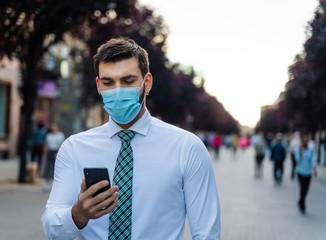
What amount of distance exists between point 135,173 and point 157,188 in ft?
0.40

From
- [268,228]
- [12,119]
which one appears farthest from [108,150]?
[12,119]

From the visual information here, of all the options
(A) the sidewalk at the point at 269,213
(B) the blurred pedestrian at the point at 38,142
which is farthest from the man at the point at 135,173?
(B) the blurred pedestrian at the point at 38,142

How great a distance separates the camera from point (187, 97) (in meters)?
45.2

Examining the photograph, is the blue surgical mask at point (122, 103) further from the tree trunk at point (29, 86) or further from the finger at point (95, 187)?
the tree trunk at point (29, 86)

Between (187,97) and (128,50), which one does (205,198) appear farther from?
(187,97)

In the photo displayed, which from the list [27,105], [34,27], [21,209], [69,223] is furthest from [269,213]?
[69,223]

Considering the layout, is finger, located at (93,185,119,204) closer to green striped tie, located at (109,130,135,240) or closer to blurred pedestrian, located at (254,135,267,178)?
green striped tie, located at (109,130,135,240)

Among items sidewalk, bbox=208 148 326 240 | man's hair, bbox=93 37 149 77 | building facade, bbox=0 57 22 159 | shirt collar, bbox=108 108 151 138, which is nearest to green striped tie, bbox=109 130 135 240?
shirt collar, bbox=108 108 151 138

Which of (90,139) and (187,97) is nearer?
(90,139)

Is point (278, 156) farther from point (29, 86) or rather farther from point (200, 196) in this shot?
point (200, 196)

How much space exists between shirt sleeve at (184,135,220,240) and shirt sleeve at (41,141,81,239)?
0.50 meters

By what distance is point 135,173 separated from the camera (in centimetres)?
235

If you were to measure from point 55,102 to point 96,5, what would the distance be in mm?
20357

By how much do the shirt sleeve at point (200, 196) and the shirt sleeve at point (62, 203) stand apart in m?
0.50
